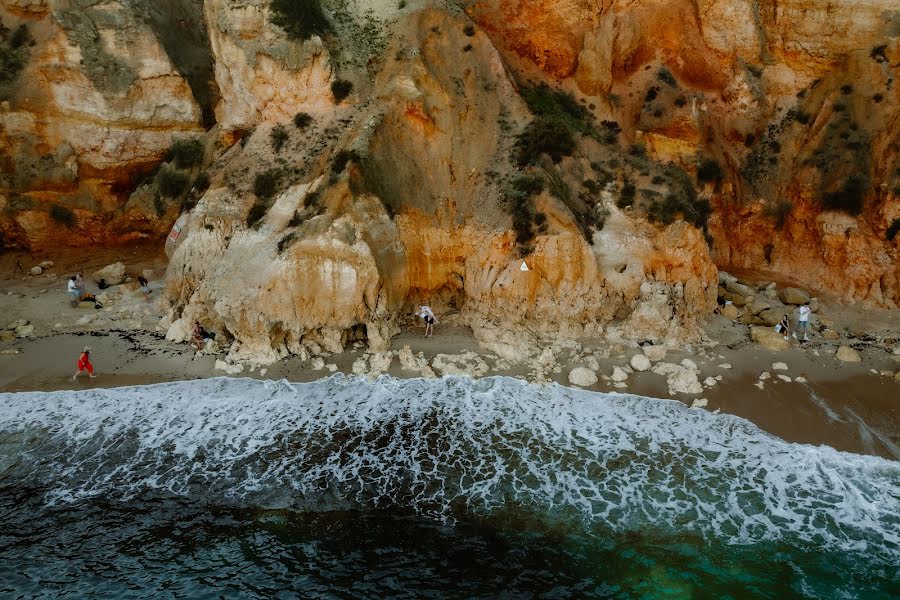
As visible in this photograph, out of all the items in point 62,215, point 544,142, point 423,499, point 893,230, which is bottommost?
point 423,499

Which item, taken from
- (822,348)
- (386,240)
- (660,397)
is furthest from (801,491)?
(386,240)

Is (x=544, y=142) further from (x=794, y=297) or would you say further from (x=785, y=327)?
(x=794, y=297)

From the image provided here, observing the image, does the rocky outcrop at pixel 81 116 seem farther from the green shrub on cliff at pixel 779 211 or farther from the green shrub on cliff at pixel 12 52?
the green shrub on cliff at pixel 779 211

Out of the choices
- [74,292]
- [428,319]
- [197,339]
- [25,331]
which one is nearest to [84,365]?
[197,339]

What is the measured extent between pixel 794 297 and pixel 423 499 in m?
17.1

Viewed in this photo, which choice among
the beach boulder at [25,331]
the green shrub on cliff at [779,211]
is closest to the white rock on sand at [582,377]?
the green shrub on cliff at [779,211]

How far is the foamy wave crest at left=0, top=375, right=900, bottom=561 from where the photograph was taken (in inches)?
445

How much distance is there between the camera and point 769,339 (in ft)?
57.0

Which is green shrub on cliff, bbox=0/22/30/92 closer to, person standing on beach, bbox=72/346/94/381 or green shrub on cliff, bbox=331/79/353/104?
green shrub on cliff, bbox=331/79/353/104

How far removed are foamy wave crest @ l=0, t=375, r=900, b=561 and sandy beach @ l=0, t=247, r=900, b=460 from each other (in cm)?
69

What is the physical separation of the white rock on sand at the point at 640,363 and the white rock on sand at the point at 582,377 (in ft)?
4.58

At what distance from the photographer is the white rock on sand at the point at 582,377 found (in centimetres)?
1570

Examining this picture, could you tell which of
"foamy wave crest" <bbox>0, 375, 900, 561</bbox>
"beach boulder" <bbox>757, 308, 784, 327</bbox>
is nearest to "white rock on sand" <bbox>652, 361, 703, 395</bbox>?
"foamy wave crest" <bbox>0, 375, 900, 561</bbox>

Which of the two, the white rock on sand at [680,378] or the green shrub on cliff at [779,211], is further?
the green shrub on cliff at [779,211]
